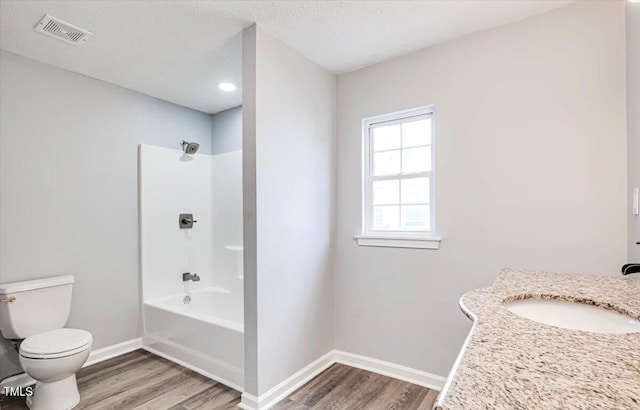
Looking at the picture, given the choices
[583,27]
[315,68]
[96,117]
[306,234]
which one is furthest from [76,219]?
[583,27]

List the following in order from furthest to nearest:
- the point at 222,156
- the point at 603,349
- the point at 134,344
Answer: the point at 222,156
the point at 134,344
the point at 603,349

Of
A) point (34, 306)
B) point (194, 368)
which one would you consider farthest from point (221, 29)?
point (194, 368)

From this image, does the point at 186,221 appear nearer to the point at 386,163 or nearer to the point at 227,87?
the point at 227,87

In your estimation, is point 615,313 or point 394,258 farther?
point 394,258

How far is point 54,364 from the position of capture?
199 cm

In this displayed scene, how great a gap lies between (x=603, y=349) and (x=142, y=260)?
11.0ft

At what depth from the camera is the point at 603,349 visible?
27.2 inches

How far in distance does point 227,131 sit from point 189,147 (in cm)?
47

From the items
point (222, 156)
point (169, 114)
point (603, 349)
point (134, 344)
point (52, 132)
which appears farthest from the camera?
point (222, 156)

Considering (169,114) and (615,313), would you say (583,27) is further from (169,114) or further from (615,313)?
(169,114)

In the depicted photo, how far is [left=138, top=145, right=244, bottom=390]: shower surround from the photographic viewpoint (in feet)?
9.32

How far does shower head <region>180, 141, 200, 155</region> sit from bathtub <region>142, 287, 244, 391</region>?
1.49 meters

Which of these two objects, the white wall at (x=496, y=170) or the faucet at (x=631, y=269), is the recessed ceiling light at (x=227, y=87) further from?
the faucet at (x=631, y=269)

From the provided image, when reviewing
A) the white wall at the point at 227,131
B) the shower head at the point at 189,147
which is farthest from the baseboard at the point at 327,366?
the shower head at the point at 189,147
